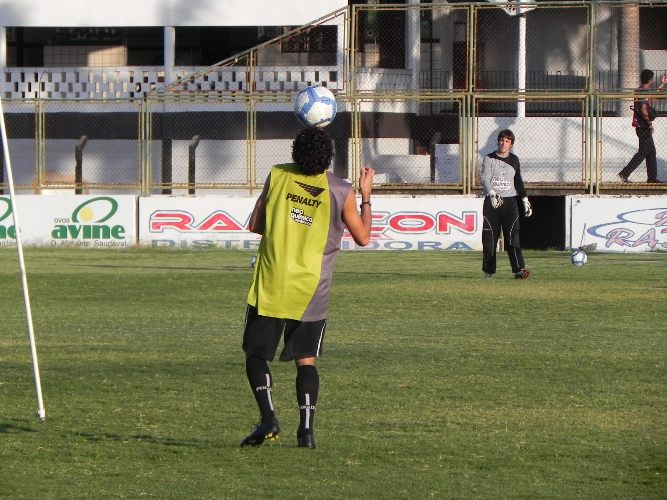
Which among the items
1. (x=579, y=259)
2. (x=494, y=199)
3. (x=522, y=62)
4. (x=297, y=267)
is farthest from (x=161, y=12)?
(x=297, y=267)

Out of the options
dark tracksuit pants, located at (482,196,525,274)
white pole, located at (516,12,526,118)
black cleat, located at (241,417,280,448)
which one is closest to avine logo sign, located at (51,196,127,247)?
white pole, located at (516,12,526,118)

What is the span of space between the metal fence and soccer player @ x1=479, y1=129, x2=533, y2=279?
1070cm

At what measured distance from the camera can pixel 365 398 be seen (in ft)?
34.1

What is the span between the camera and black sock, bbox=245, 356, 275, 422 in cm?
838

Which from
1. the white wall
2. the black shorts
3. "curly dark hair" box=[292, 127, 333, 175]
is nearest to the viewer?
"curly dark hair" box=[292, 127, 333, 175]

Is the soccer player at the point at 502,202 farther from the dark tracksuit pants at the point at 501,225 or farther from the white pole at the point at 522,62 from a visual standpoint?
the white pole at the point at 522,62

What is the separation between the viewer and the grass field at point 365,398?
7645 millimetres

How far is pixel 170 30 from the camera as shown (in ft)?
138

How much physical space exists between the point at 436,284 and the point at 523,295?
218cm

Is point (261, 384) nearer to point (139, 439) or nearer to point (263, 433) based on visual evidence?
point (263, 433)

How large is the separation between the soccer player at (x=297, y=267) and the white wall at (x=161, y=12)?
109ft

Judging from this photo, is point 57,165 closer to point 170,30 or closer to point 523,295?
point 170,30

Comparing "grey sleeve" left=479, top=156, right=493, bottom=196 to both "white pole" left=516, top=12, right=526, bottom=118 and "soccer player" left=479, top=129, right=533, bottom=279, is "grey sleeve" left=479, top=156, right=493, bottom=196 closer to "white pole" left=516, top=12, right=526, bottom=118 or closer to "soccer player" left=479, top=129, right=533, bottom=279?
"soccer player" left=479, top=129, right=533, bottom=279

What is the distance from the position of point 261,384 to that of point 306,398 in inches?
9.8
